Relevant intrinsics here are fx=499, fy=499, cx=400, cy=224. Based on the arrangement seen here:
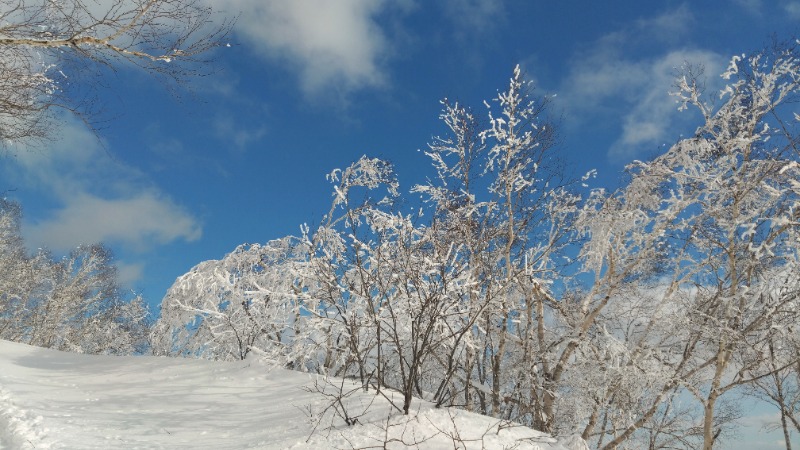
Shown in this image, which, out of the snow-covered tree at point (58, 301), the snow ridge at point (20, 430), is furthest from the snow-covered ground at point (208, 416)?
the snow-covered tree at point (58, 301)

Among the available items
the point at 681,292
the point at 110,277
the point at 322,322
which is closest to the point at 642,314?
the point at 681,292

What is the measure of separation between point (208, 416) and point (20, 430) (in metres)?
1.89

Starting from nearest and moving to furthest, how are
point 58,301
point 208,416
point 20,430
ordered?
point 20,430, point 208,416, point 58,301

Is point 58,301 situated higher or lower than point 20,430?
higher

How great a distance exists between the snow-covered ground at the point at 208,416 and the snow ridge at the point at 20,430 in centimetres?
1

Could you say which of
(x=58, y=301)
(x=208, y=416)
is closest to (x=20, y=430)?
(x=208, y=416)

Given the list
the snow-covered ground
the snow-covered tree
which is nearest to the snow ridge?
the snow-covered ground

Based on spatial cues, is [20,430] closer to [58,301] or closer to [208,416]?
[208,416]

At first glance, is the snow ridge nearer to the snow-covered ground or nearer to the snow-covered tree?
the snow-covered ground

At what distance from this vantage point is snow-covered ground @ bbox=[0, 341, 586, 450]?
4863 mm

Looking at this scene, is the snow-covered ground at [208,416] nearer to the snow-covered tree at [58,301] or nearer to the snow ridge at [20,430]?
the snow ridge at [20,430]

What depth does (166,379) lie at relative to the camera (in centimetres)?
839

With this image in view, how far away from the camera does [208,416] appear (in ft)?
20.4

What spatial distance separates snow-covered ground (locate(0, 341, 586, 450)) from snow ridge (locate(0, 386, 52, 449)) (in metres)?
0.01
